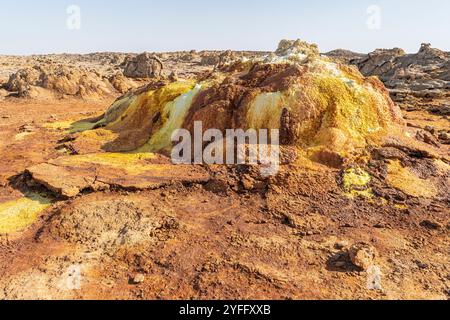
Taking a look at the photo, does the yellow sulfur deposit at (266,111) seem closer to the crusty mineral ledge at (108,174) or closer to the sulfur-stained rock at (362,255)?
the crusty mineral ledge at (108,174)

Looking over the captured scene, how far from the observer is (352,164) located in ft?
25.4

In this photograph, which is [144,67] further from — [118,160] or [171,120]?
[118,160]

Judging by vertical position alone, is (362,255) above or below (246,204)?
below

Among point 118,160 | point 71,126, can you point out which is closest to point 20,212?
point 118,160

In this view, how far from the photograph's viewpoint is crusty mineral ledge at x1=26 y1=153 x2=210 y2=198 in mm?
7379

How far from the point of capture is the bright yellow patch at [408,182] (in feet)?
24.0

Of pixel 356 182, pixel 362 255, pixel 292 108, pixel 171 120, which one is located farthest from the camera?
pixel 171 120

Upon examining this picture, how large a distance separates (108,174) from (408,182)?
5860 mm

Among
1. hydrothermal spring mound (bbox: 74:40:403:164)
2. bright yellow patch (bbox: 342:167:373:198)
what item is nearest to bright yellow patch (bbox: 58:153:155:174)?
hydrothermal spring mound (bbox: 74:40:403:164)

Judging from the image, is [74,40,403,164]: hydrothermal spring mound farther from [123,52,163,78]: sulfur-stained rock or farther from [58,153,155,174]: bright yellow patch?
[123,52,163,78]: sulfur-stained rock

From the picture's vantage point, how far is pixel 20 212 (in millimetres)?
6871

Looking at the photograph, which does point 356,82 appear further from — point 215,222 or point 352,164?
point 215,222

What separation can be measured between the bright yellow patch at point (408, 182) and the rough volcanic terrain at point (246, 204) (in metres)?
0.03

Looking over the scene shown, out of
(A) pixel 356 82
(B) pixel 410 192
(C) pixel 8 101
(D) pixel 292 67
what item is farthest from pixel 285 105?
(C) pixel 8 101
